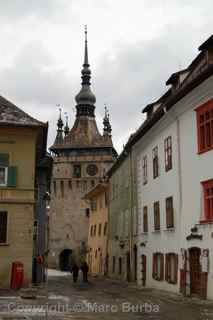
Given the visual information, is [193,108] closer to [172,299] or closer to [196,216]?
[196,216]

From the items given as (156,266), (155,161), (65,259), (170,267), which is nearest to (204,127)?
(155,161)

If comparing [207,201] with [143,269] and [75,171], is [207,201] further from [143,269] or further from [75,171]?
[75,171]

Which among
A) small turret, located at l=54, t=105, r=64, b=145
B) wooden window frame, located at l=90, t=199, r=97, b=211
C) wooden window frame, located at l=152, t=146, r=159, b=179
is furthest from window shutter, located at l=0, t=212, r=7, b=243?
small turret, located at l=54, t=105, r=64, b=145

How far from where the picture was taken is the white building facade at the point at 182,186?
63.9ft

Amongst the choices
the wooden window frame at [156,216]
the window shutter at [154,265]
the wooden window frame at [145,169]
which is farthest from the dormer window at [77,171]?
the window shutter at [154,265]

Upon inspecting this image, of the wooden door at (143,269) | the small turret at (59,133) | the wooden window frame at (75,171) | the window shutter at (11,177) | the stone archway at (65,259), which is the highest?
the small turret at (59,133)

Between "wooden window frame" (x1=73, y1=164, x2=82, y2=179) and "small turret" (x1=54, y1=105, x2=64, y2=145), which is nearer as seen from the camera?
"wooden window frame" (x1=73, y1=164, x2=82, y2=179)

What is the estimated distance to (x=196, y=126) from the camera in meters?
20.6

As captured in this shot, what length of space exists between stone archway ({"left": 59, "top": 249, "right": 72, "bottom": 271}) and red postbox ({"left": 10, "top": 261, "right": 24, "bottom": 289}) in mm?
48603

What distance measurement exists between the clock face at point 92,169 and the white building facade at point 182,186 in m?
46.5

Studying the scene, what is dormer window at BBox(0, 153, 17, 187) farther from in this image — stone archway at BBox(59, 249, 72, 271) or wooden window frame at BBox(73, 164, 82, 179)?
wooden window frame at BBox(73, 164, 82, 179)

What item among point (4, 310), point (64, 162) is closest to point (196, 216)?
point (4, 310)

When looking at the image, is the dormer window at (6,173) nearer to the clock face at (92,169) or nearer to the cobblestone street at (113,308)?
the cobblestone street at (113,308)

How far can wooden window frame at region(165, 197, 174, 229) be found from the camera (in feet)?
77.0
